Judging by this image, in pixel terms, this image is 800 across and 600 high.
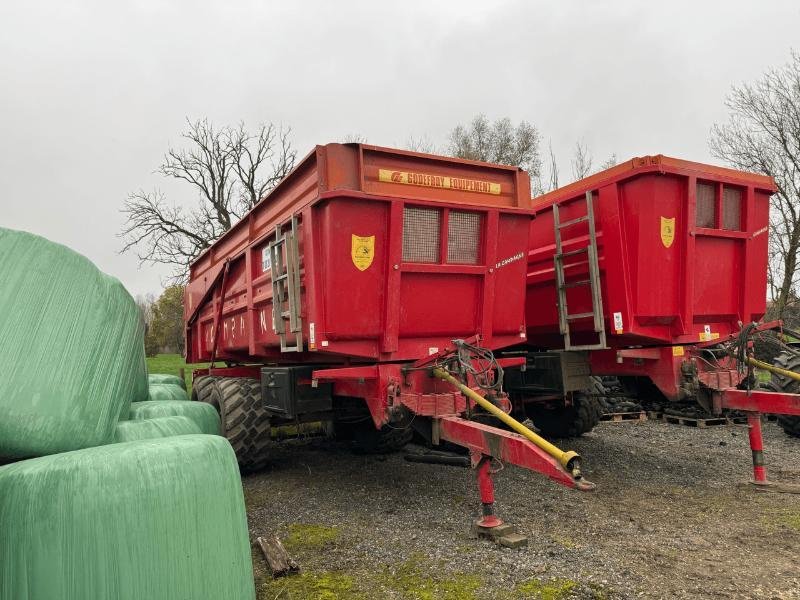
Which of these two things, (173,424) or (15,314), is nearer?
(15,314)

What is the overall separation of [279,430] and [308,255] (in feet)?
13.2

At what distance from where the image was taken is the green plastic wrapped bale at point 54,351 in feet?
7.97

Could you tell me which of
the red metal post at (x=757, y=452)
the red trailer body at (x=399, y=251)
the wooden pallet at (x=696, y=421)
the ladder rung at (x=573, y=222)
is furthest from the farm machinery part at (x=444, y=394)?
the wooden pallet at (x=696, y=421)

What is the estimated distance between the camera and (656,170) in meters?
5.07

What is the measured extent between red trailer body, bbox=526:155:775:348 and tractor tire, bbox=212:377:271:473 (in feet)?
11.0

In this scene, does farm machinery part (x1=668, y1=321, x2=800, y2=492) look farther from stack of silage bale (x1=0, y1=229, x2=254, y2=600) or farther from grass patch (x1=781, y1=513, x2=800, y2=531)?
stack of silage bale (x1=0, y1=229, x2=254, y2=600)

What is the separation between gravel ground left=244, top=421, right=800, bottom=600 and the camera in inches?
127

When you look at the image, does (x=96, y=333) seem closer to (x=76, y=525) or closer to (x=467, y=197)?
(x=76, y=525)

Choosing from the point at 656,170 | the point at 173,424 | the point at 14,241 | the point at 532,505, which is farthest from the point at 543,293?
the point at 14,241

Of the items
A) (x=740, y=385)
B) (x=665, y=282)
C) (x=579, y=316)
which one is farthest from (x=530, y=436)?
(x=740, y=385)

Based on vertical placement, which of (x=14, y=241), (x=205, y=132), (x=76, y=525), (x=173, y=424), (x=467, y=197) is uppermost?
(x=205, y=132)

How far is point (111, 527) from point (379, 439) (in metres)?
4.91

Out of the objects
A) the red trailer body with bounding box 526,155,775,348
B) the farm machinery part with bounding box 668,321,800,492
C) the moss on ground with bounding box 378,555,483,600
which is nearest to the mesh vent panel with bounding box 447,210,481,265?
the red trailer body with bounding box 526,155,775,348

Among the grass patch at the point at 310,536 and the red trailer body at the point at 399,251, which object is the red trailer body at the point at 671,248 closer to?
the red trailer body at the point at 399,251
